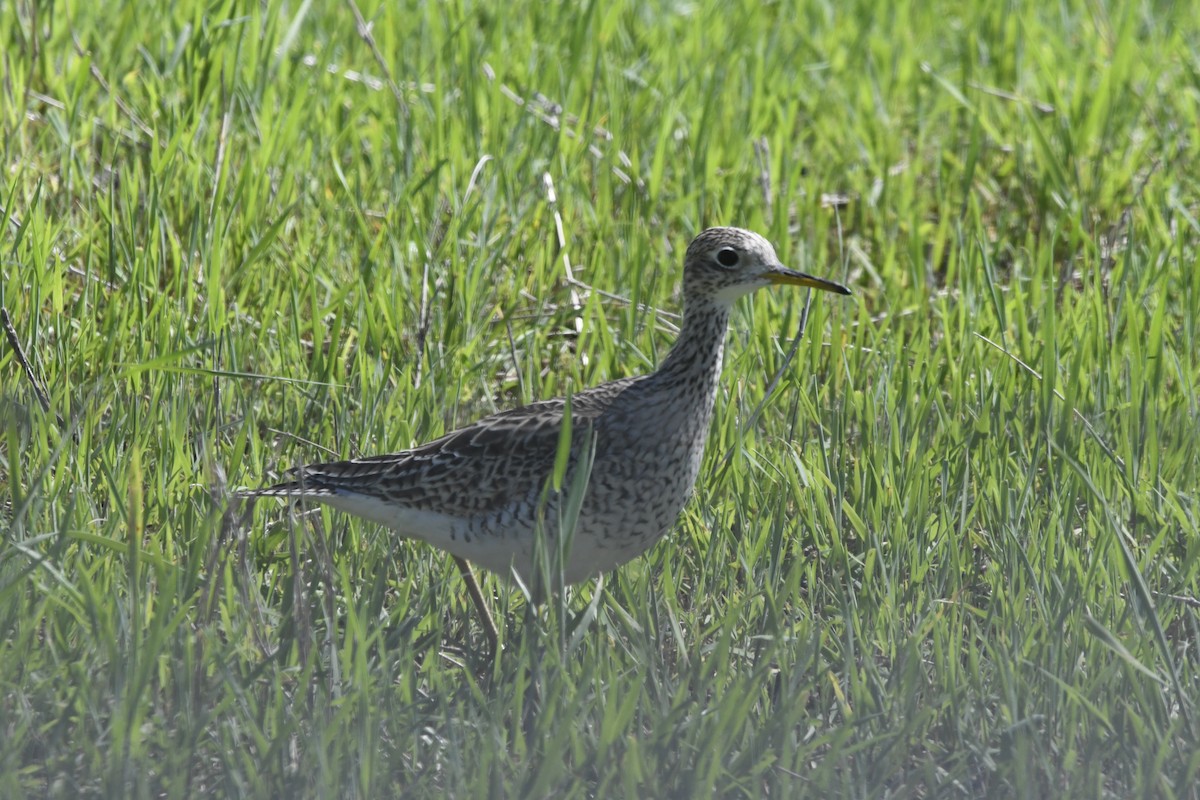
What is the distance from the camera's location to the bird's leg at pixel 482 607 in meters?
4.40

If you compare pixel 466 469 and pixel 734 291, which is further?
pixel 734 291

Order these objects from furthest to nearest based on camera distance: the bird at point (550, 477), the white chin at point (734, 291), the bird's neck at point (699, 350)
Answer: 1. the white chin at point (734, 291)
2. the bird's neck at point (699, 350)
3. the bird at point (550, 477)

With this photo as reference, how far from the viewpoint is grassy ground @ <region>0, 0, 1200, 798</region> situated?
149 inches

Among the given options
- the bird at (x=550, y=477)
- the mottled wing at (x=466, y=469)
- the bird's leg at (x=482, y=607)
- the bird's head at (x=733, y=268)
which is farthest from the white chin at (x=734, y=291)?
the bird's leg at (x=482, y=607)

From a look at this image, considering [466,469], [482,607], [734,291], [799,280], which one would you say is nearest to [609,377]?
[734,291]

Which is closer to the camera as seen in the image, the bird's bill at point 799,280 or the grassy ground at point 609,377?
the grassy ground at point 609,377

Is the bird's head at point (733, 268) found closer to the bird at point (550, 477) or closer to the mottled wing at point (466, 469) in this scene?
the bird at point (550, 477)

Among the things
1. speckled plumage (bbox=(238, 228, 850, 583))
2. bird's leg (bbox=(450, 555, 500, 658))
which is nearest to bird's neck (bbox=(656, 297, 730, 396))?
speckled plumage (bbox=(238, 228, 850, 583))

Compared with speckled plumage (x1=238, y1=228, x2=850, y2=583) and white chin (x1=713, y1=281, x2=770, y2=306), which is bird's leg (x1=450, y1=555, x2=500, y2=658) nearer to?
speckled plumage (x1=238, y1=228, x2=850, y2=583)

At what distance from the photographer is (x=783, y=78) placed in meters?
8.55

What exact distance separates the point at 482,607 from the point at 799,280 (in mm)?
1378

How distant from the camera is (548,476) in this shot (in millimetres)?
4609

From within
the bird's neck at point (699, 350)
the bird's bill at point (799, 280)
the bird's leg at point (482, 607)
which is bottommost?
the bird's leg at point (482, 607)

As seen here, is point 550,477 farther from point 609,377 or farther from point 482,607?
point 609,377
